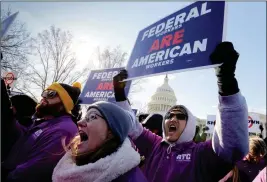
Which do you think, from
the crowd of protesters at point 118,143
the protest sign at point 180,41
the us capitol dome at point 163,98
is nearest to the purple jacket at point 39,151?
the crowd of protesters at point 118,143

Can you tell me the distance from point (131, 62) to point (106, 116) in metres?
1.68

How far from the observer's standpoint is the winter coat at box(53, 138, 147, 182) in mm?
1869

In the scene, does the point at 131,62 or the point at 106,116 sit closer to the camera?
the point at 106,116

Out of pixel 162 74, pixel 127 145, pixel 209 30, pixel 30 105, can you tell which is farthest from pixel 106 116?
pixel 30 105

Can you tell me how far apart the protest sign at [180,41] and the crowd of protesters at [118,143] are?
1.14ft

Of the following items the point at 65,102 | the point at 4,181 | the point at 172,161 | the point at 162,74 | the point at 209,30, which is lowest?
the point at 4,181

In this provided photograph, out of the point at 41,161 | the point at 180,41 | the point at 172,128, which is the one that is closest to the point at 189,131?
the point at 172,128

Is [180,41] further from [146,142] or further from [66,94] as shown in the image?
[66,94]

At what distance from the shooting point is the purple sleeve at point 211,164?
216 cm

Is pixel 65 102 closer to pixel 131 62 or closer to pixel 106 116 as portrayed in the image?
pixel 131 62

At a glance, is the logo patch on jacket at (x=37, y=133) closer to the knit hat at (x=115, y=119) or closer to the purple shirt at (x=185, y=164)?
the knit hat at (x=115, y=119)

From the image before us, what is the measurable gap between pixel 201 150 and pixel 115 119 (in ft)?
2.84

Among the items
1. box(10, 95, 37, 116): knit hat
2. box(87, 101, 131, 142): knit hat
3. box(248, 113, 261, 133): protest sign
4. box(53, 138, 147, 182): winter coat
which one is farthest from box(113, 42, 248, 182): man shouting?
box(248, 113, 261, 133): protest sign

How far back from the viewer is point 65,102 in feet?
10.5
